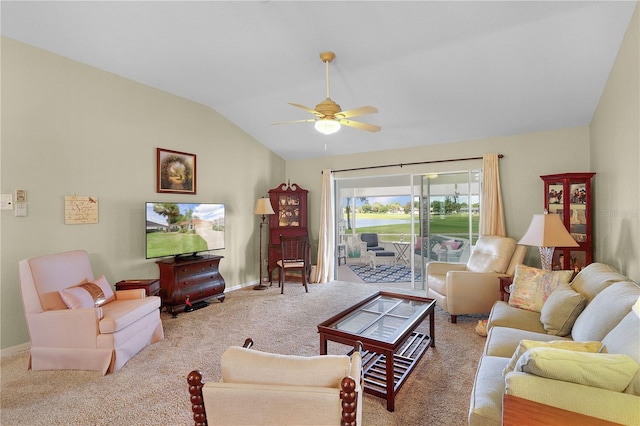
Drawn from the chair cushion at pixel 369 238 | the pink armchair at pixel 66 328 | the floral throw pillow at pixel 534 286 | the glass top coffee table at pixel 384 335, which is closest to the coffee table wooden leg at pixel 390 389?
the glass top coffee table at pixel 384 335

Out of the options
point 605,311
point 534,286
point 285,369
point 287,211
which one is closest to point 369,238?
point 287,211

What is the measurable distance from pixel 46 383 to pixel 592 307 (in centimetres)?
403

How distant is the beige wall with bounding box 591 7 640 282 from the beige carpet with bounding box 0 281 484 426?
153 centimetres

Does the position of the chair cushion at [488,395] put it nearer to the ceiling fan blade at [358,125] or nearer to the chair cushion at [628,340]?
the chair cushion at [628,340]

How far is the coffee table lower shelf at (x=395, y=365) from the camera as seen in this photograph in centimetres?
225

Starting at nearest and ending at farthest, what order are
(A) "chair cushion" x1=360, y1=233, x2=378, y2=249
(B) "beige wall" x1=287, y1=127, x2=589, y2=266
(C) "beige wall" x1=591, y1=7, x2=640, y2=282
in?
(C) "beige wall" x1=591, y1=7, x2=640, y2=282
(B) "beige wall" x1=287, y1=127, x2=589, y2=266
(A) "chair cushion" x1=360, y1=233, x2=378, y2=249

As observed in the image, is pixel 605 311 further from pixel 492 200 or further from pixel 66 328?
pixel 66 328

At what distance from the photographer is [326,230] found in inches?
236

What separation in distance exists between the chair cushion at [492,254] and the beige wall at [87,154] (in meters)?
3.89

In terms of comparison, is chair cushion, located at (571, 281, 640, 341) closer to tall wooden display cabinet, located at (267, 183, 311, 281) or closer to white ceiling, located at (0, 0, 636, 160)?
white ceiling, located at (0, 0, 636, 160)

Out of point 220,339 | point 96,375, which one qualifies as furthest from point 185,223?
point 96,375

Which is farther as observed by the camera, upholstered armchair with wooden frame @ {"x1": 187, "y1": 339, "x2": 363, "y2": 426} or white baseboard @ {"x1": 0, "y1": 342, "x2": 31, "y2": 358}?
white baseboard @ {"x1": 0, "y1": 342, "x2": 31, "y2": 358}

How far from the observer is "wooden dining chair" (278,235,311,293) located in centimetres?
527

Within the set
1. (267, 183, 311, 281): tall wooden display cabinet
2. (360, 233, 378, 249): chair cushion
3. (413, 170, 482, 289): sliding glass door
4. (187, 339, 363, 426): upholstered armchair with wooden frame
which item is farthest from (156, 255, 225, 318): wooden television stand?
(360, 233, 378, 249): chair cushion
